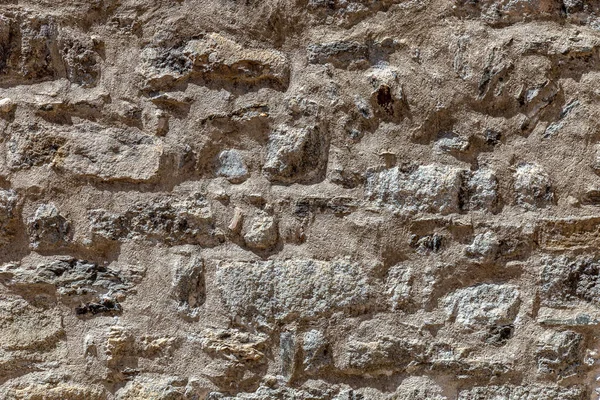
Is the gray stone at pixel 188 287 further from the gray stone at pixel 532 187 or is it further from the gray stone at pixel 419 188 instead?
the gray stone at pixel 532 187

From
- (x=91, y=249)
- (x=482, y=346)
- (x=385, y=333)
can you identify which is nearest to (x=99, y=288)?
(x=91, y=249)

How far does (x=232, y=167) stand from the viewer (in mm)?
1691

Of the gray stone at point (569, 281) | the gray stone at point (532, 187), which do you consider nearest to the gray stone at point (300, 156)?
the gray stone at point (532, 187)

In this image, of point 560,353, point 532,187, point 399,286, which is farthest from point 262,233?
point 560,353

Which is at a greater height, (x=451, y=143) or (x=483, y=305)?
(x=451, y=143)

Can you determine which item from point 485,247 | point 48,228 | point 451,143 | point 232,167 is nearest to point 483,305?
point 485,247

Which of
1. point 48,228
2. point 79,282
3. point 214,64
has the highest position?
point 214,64

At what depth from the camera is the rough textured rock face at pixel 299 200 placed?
1625 mm

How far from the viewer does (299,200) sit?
167 cm

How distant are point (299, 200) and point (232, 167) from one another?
0.19m

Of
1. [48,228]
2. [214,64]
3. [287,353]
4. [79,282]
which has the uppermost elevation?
[214,64]

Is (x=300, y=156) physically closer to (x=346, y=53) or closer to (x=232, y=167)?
(x=232, y=167)

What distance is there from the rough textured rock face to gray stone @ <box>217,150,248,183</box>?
0.03 ft

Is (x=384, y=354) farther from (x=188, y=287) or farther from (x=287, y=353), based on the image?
(x=188, y=287)
